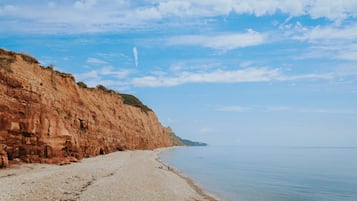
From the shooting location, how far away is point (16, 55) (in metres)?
32.9

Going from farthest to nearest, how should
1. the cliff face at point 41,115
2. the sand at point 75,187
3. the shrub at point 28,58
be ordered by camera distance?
the shrub at point 28,58 → the cliff face at point 41,115 → the sand at point 75,187

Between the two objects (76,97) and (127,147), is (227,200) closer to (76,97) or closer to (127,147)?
(76,97)

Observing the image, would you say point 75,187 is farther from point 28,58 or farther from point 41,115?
point 28,58

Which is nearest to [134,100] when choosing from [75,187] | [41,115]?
[41,115]

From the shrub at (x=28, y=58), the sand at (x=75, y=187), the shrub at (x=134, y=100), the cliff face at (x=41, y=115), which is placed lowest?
the sand at (x=75, y=187)

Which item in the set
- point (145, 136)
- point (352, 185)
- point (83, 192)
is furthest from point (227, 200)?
point (145, 136)

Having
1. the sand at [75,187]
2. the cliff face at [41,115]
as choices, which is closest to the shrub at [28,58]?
the cliff face at [41,115]

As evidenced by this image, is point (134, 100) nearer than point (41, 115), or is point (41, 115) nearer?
point (41, 115)

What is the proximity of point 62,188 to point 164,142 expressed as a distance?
12033 cm

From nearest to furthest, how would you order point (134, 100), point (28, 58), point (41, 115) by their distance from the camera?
point (41, 115), point (28, 58), point (134, 100)

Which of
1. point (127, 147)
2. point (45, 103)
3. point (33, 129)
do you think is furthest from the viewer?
point (127, 147)

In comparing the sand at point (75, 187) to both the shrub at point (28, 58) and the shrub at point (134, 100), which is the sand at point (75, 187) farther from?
the shrub at point (134, 100)

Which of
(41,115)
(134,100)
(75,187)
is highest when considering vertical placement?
(134,100)

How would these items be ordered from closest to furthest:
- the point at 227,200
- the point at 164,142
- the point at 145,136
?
the point at 227,200
the point at 145,136
the point at 164,142
